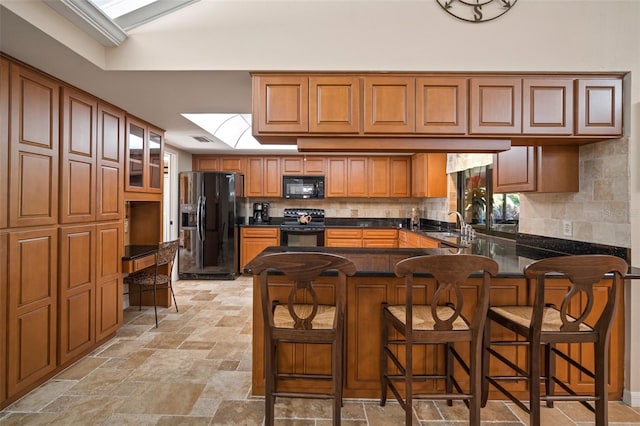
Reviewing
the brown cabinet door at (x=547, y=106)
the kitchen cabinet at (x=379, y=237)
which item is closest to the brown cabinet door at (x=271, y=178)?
the kitchen cabinet at (x=379, y=237)

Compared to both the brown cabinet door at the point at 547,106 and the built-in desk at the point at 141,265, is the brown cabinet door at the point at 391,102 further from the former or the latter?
the built-in desk at the point at 141,265

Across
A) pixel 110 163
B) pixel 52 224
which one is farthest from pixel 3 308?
pixel 110 163

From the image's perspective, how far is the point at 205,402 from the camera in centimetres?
216

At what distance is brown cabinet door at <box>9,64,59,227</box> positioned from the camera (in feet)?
6.89

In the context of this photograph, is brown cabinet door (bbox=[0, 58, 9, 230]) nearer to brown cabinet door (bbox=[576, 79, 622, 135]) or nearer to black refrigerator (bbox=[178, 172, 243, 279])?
black refrigerator (bbox=[178, 172, 243, 279])

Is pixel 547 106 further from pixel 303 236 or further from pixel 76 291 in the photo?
pixel 303 236

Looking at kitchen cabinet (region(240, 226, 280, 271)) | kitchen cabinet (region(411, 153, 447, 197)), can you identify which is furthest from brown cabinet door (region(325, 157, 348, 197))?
kitchen cabinet (region(411, 153, 447, 197))

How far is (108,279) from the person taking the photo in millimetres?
3088

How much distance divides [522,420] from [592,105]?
2094 millimetres

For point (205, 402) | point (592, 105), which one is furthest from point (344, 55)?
point (205, 402)

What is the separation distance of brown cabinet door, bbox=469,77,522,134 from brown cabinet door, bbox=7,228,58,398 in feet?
10.2

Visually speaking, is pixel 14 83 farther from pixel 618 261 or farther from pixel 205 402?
pixel 618 261

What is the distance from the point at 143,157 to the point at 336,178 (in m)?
3.22

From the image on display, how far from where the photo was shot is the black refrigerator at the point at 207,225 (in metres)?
5.38
